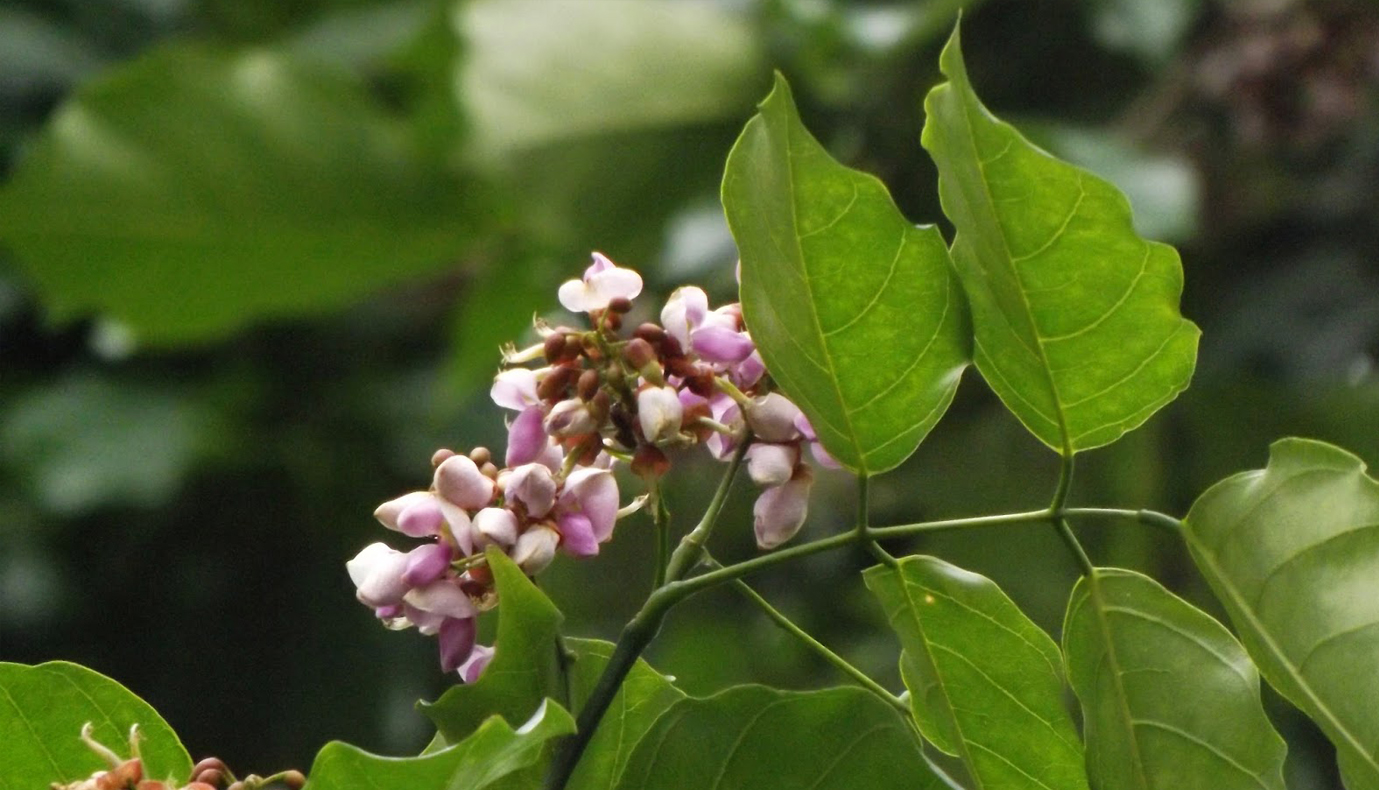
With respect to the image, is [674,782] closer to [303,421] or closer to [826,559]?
[826,559]

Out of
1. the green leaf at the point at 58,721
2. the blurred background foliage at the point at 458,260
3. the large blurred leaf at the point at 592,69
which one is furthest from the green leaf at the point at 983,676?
the large blurred leaf at the point at 592,69

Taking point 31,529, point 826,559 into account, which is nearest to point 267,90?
point 31,529

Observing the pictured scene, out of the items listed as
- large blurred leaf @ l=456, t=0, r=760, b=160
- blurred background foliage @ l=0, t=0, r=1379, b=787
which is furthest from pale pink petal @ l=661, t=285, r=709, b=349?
large blurred leaf @ l=456, t=0, r=760, b=160

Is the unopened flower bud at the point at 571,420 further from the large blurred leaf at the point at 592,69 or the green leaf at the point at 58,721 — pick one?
the large blurred leaf at the point at 592,69

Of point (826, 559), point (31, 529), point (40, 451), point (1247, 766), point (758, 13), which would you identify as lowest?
point (826, 559)

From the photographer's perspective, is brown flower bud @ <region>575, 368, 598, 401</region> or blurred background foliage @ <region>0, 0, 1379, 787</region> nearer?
brown flower bud @ <region>575, 368, 598, 401</region>

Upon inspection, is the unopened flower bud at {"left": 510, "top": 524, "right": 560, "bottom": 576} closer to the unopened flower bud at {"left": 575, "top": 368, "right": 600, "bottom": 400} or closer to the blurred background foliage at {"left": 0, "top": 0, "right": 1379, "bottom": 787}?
the unopened flower bud at {"left": 575, "top": 368, "right": 600, "bottom": 400}
